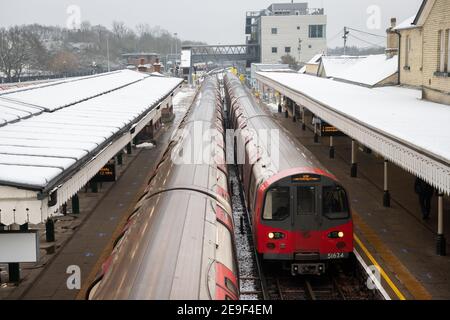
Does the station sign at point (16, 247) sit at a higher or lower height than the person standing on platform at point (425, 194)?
higher

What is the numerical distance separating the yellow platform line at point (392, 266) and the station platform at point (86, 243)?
551 cm

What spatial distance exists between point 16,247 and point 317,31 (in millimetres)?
93947

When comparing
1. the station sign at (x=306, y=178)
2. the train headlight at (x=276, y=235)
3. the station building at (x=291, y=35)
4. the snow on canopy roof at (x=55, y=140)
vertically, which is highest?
the station building at (x=291, y=35)

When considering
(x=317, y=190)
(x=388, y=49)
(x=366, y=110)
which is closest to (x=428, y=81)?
(x=366, y=110)

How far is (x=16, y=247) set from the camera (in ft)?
27.6

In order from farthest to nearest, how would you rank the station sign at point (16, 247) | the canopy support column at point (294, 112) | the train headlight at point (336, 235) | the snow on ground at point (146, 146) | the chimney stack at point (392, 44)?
the canopy support column at point (294, 112)
the chimney stack at point (392, 44)
the snow on ground at point (146, 146)
the train headlight at point (336, 235)
the station sign at point (16, 247)

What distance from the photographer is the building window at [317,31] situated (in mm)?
96938

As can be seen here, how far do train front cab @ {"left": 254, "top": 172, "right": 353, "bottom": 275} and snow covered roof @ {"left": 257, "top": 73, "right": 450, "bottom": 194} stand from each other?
67.2 inches

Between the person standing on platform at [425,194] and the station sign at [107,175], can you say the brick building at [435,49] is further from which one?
the station sign at [107,175]

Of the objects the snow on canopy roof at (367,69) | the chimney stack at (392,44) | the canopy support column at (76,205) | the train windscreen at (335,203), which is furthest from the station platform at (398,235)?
the chimney stack at (392,44)

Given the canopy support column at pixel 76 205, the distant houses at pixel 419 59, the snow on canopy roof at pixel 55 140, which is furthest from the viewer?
the distant houses at pixel 419 59

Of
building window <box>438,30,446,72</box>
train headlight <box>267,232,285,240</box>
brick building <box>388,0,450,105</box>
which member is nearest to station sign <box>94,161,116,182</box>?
train headlight <box>267,232,285,240</box>

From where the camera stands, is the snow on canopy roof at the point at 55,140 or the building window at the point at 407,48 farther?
the building window at the point at 407,48

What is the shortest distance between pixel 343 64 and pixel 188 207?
4124 centimetres
